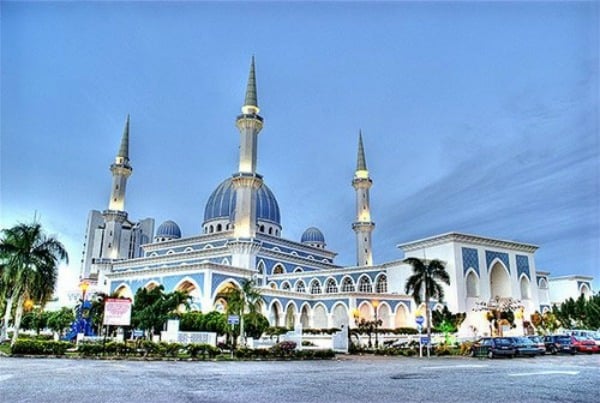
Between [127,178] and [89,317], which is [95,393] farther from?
[127,178]

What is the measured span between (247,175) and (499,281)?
2690cm

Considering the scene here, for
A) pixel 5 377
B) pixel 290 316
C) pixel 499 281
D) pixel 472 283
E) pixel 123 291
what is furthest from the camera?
pixel 499 281

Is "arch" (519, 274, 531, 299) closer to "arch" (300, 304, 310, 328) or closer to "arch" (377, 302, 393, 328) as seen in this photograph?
"arch" (377, 302, 393, 328)

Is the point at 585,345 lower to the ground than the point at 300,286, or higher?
lower

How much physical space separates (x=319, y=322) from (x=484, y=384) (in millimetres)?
38097

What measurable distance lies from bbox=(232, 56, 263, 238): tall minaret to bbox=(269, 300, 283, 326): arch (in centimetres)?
770

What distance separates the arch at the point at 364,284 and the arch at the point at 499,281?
12.0m

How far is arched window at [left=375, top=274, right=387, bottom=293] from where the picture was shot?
2066 inches

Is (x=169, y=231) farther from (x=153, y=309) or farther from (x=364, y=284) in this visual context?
(x=153, y=309)

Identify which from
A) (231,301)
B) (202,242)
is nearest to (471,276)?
(231,301)

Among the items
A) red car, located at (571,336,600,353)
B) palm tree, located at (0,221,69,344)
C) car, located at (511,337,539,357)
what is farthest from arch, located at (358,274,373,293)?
palm tree, located at (0,221,69,344)

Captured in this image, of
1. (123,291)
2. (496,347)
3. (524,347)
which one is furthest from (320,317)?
(524,347)

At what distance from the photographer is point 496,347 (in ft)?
84.1

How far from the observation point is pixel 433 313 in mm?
41156
